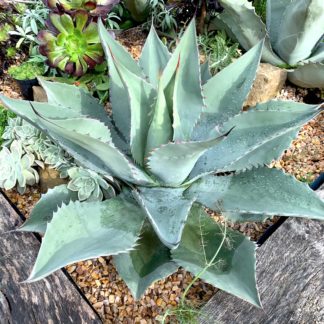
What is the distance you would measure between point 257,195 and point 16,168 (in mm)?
703

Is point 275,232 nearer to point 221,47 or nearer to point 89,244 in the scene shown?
point 89,244

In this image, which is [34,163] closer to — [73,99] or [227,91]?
[73,99]

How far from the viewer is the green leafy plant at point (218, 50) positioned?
1.72 m

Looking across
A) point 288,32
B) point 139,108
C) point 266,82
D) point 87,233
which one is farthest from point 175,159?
point 288,32

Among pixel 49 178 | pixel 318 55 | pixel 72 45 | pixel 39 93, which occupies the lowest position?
pixel 49 178

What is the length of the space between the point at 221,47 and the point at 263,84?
8.1 inches

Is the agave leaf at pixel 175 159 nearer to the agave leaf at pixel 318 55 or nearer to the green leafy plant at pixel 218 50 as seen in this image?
the green leafy plant at pixel 218 50

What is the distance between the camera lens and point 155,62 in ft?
4.46

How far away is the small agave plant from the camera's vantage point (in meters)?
1.11

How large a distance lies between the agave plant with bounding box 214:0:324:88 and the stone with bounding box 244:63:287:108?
0.06m

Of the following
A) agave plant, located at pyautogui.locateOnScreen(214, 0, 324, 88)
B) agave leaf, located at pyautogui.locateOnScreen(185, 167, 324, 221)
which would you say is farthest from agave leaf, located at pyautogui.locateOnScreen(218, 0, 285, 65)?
agave leaf, located at pyautogui.locateOnScreen(185, 167, 324, 221)

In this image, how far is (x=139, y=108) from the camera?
1.19m

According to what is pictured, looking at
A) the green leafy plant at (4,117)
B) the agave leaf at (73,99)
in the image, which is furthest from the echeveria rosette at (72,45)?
the agave leaf at (73,99)

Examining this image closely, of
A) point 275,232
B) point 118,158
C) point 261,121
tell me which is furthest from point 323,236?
point 118,158
